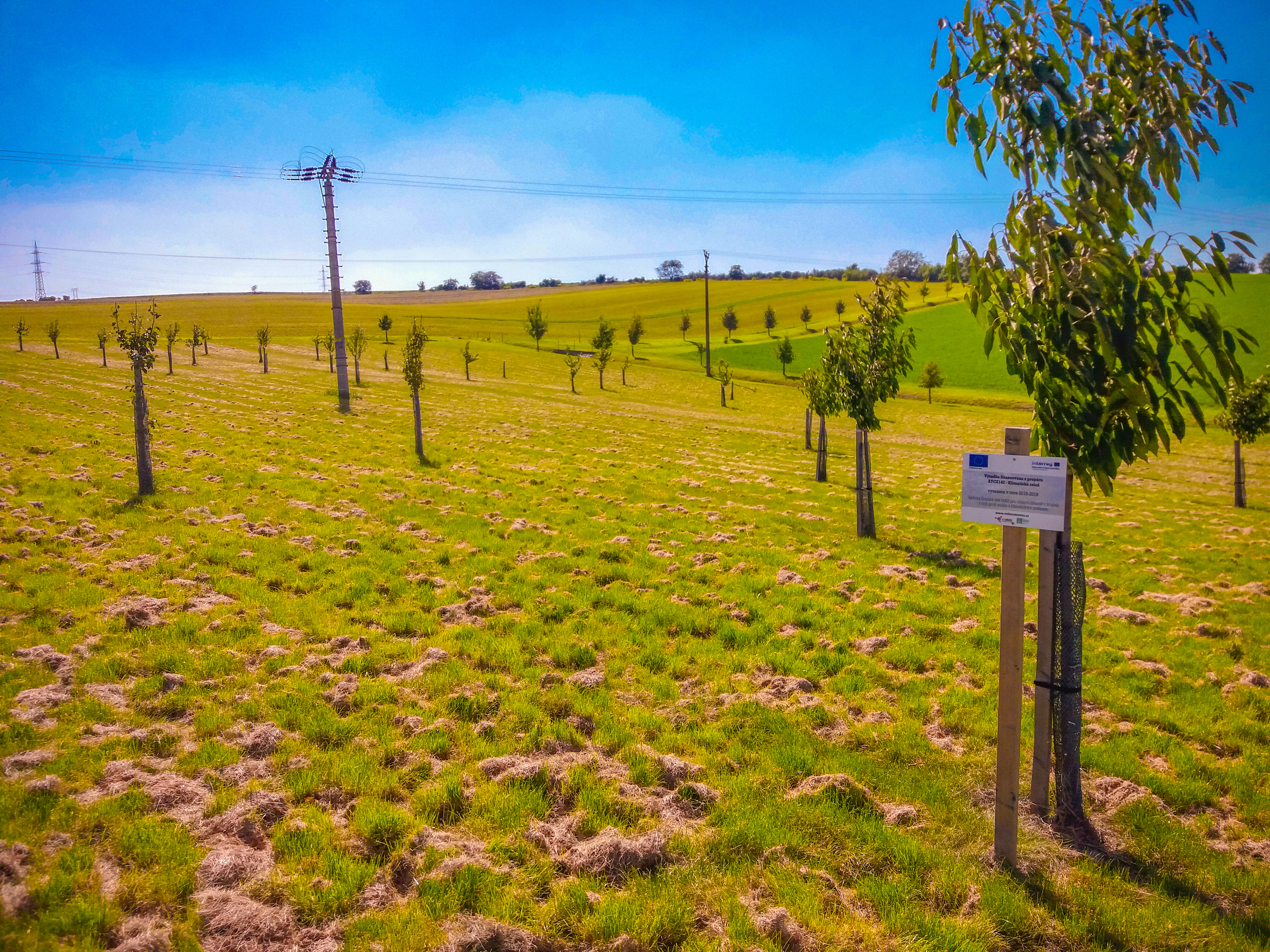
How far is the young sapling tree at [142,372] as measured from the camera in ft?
54.2

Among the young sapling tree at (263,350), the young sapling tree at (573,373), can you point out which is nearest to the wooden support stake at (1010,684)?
the young sapling tree at (573,373)

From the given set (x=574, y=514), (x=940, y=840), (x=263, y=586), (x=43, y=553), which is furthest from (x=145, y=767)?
(x=574, y=514)

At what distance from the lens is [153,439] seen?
923 inches

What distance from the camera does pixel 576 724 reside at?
768 cm

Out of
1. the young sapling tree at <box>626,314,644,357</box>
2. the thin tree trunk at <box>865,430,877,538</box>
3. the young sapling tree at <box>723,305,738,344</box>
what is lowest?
the thin tree trunk at <box>865,430,877,538</box>

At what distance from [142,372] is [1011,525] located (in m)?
19.3

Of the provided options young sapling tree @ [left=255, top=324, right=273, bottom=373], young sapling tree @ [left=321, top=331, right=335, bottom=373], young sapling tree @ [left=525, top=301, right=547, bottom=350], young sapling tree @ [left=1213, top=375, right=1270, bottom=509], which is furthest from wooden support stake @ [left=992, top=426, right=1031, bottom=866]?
young sapling tree @ [left=525, top=301, right=547, bottom=350]

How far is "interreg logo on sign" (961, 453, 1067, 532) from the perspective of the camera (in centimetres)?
524

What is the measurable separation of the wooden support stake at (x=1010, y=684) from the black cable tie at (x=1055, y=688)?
1.48 feet

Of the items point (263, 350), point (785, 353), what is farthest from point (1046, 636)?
point (785, 353)

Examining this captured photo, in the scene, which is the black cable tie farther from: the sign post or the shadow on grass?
the shadow on grass

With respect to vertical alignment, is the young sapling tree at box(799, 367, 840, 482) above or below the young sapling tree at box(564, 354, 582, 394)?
below

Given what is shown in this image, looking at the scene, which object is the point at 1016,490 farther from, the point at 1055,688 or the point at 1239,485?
the point at 1239,485

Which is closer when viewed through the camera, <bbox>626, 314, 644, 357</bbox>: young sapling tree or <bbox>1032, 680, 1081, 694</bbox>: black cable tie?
<bbox>1032, 680, 1081, 694</bbox>: black cable tie
